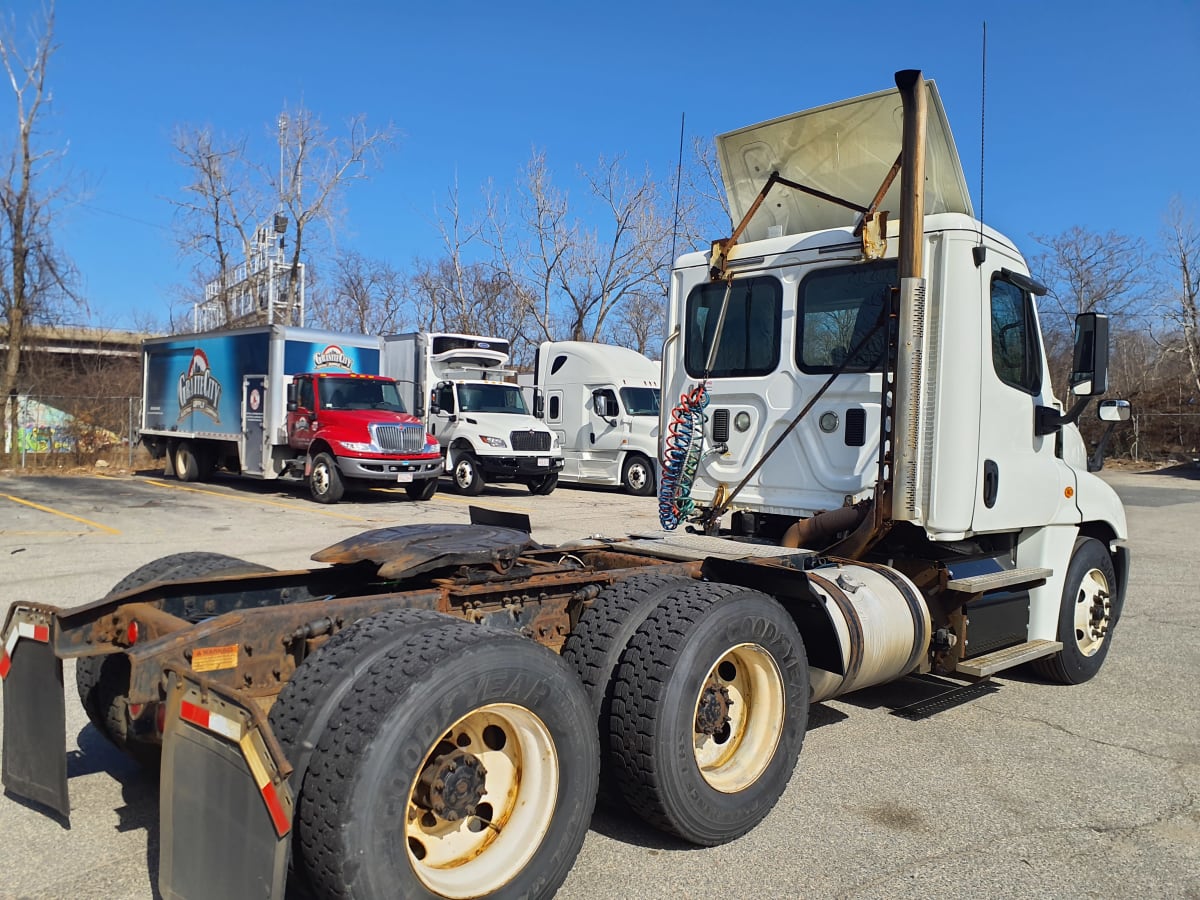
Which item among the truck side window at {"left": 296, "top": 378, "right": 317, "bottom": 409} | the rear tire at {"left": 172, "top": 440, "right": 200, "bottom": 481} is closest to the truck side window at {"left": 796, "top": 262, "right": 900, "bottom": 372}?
the truck side window at {"left": 296, "top": 378, "right": 317, "bottom": 409}

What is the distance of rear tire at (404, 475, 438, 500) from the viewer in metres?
18.0

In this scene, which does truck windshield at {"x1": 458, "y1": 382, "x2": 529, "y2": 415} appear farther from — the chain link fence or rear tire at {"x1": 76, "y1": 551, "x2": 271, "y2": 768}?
rear tire at {"x1": 76, "y1": 551, "x2": 271, "y2": 768}

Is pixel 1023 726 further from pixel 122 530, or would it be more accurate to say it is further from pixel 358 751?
pixel 122 530

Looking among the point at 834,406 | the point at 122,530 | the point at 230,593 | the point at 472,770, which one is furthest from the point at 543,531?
the point at 472,770

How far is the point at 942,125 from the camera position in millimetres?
5125

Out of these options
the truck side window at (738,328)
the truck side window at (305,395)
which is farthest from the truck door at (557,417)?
the truck side window at (738,328)

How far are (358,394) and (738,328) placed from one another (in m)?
13.3

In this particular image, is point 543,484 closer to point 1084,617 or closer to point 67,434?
point 67,434

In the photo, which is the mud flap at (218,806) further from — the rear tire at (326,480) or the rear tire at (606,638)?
the rear tire at (326,480)

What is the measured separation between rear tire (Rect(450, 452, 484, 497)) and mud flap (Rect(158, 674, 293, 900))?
1702cm

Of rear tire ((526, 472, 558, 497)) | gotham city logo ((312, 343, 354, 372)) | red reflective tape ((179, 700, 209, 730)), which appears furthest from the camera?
rear tire ((526, 472, 558, 497))

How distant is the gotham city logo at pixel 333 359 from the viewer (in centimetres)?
1900

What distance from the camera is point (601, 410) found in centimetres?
2061

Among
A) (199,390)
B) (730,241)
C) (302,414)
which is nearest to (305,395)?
(302,414)
